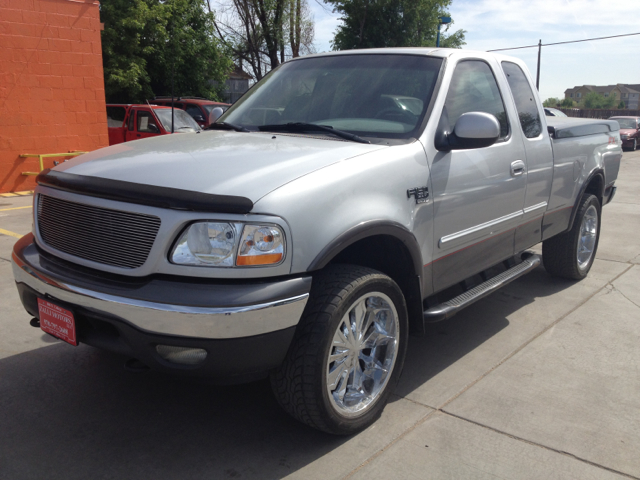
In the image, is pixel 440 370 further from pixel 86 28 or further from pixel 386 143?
pixel 86 28

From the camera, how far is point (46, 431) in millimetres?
2941

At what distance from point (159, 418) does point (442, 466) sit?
1.44m

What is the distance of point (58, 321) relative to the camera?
8.93 ft

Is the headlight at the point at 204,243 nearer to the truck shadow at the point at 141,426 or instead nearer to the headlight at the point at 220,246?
the headlight at the point at 220,246

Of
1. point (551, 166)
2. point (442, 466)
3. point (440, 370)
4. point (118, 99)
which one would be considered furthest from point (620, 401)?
point (118, 99)

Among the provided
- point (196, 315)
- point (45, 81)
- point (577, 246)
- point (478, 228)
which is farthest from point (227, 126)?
point (45, 81)

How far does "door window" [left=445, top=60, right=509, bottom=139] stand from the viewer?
3680mm

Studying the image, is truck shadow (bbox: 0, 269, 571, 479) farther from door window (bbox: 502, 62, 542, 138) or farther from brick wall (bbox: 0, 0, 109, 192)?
brick wall (bbox: 0, 0, 109, 192)

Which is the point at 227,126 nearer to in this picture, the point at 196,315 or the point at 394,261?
the point at 394,261

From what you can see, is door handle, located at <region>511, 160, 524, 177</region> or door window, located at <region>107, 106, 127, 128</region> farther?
door window, located at <region>107, 106, 127, 128</region>

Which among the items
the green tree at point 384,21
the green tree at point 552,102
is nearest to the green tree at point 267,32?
the green tree at point 384,21

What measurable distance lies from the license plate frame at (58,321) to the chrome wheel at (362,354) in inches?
45.1

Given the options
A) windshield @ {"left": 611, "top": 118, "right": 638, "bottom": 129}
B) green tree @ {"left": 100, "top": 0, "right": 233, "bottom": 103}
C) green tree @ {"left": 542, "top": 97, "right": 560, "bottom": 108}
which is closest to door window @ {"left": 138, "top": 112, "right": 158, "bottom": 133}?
green tree @ {"left": 100, "top": 0, "right": 233, "bottom": 103}

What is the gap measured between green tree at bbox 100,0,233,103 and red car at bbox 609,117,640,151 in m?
17.4
